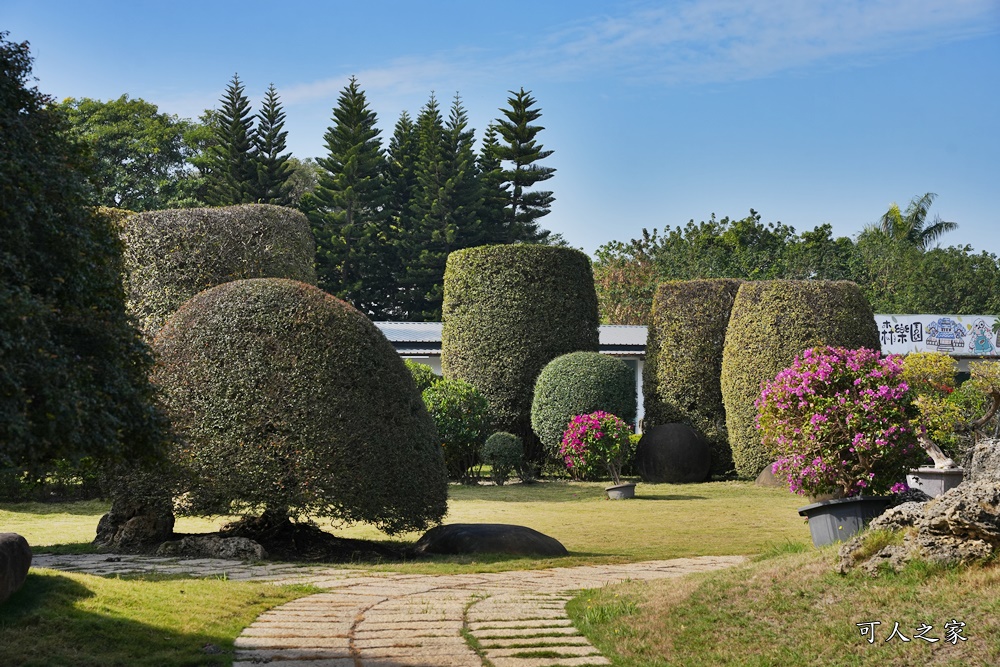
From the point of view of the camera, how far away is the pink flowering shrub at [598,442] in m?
17.5

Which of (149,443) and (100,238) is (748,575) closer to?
(149,443)

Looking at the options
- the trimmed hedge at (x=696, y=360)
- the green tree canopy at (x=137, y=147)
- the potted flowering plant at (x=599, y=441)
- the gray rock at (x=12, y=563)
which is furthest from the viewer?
the green tree canopy at (x=137, y=147)

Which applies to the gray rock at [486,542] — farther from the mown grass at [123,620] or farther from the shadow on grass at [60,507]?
the shadow on grass at [60,507]

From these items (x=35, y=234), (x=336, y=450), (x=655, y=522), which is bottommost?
(x=655, y=522)

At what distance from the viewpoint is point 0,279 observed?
4.73 metres

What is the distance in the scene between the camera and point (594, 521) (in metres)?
13.0

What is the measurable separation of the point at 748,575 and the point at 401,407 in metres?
4.00

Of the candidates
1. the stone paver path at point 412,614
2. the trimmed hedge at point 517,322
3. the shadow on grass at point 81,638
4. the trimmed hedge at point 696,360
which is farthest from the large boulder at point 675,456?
the shadow on grass at point 81,638

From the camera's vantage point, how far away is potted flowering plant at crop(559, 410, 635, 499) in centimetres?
1747

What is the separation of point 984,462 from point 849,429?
1.46m

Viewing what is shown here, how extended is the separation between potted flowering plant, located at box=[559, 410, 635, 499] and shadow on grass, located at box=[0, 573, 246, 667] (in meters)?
11.9

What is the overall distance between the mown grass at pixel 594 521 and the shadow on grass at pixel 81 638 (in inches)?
121

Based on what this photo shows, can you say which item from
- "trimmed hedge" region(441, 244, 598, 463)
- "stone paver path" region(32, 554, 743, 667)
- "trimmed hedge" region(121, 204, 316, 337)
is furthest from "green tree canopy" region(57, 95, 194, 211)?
"stone paver path" region(32, 554, 743, 667)

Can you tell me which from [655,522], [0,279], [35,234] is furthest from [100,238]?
[655,522]
